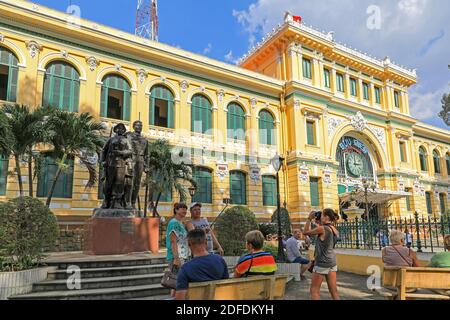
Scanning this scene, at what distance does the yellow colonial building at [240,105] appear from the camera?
625 inches

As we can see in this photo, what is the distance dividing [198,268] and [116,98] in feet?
55.7

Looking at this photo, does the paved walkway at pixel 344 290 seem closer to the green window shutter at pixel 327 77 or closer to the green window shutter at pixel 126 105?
the green window shutter at pixel 126 105

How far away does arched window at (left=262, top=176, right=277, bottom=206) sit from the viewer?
2189 cm

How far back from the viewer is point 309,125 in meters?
23.4

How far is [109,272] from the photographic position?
22.7 feet

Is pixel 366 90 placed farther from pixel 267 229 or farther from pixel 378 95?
pixel 267 229

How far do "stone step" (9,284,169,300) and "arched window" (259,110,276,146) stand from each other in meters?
16.8

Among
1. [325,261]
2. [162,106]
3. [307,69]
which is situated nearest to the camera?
[325,261]

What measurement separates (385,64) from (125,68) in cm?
2192

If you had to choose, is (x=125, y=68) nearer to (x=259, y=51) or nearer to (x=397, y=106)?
(x=259, y=51)

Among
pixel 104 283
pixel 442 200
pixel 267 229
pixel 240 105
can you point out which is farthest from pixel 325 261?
pixel 442 200

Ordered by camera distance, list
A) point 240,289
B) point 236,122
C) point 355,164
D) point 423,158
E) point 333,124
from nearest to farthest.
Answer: point 240,289 → point 236,122 → point 333,124 → point 355,164 → point 423,158
